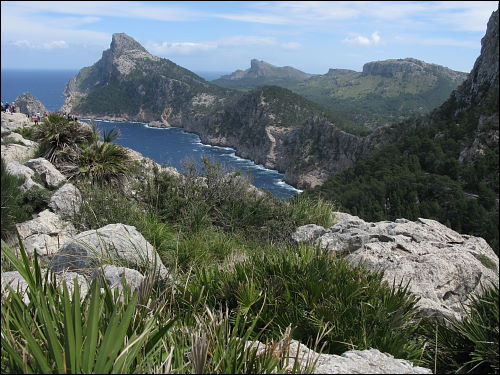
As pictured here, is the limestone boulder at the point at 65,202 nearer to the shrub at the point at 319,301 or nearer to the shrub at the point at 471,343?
the shrub at the point at 319,301

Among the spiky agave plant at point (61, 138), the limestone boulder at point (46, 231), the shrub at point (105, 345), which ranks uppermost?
the spiky agave plant at point (61, 138)

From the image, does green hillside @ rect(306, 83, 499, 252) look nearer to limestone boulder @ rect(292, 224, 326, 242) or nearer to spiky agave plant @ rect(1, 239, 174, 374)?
limestone boulder @ rect(292, 224, 326, 242)

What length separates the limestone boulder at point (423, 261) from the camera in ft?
19.3

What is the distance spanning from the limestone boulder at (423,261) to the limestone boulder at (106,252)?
244 cm

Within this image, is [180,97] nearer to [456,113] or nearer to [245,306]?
[456,113]

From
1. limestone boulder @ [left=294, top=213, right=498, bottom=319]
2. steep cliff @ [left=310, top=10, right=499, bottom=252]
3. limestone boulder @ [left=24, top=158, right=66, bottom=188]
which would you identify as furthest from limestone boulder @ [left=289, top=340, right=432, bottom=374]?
steep cliff @ [left=310, top=10, right=499, bottom=252]

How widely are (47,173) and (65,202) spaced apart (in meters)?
2.12

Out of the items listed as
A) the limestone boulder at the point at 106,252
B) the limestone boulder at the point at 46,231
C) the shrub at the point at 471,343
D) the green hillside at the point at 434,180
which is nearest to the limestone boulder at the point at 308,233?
the limestone boulder at the point at 106,252

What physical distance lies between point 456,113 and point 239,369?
72054 mm

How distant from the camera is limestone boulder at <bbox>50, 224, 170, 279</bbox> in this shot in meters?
5.04

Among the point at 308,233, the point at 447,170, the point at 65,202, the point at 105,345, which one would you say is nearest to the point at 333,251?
the point at 308,233

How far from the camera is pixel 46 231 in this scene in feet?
25.3

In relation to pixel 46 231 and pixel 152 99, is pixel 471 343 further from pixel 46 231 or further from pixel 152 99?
pixel 152 99

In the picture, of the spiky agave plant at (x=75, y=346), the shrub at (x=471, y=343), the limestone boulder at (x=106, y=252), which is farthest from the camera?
the limestone boulder at (x=106, y=252)
